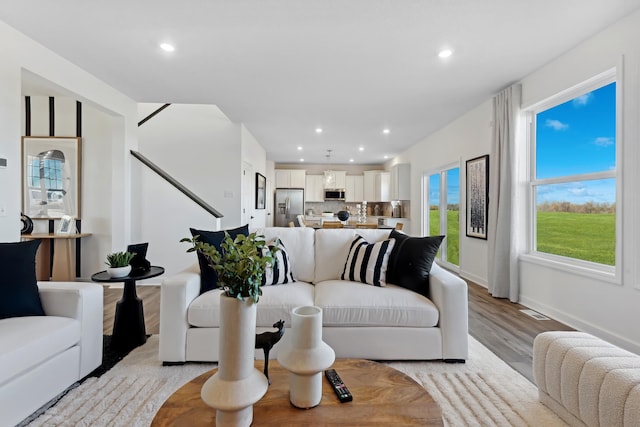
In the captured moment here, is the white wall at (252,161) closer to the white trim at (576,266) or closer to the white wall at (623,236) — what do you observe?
the white wall at (623,236)

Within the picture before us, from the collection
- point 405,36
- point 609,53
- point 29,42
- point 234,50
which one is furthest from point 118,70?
point 609,53

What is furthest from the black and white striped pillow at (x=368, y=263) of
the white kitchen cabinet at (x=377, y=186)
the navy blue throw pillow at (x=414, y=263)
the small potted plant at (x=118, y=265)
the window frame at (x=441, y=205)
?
the white kitchen cabinet at (x=377, y=186)

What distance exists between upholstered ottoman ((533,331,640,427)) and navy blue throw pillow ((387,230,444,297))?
0.81 meters

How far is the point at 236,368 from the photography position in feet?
3.46

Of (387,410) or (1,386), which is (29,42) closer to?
(1,386)

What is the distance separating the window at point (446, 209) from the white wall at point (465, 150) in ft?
0.85

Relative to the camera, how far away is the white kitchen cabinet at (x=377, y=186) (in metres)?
9.33

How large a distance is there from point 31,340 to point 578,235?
442 centimetres

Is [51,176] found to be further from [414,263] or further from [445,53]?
[445,53]

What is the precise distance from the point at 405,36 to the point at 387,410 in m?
2.79

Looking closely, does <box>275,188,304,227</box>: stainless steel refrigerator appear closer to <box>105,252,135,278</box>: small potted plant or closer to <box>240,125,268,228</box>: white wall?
<box>240,125,268,228</box>: white wall

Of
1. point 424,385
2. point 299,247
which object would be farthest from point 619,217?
point 299,247

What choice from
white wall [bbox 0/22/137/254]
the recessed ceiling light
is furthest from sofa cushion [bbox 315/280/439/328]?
white wall [bbox 0/22/137/254]

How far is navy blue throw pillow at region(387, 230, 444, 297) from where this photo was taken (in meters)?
2.44
